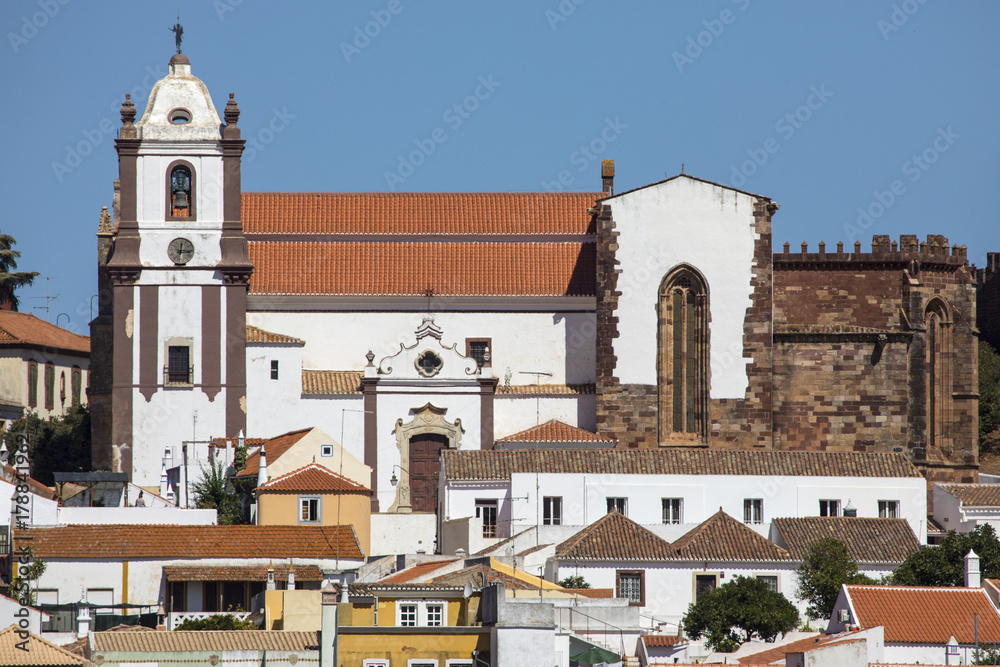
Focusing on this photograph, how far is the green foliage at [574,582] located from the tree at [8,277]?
158ft

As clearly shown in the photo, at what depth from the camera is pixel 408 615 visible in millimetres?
46219

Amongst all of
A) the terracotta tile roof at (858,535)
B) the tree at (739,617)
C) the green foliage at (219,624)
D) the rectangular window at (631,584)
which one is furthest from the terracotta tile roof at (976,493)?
the green foliage at (219,624)

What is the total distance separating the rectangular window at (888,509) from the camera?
66.3 m

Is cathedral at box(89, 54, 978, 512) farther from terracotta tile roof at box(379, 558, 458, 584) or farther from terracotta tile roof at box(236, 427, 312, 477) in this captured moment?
terracotta tile roof at box(379, 558, 458, 584)

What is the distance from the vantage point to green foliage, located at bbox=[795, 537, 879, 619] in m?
57.3

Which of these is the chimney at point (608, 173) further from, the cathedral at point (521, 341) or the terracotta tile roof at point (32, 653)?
the terracotta tile roof at point (32, 653)

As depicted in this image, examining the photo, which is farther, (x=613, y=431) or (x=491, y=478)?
(x=613, y=431)

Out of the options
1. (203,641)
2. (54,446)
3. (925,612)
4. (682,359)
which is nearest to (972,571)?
(925,612)

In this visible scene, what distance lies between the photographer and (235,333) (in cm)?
7050

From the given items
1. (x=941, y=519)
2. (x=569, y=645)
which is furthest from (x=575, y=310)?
(x=569, y=645)

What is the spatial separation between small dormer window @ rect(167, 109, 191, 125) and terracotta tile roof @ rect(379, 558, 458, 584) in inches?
880

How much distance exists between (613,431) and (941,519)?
1159cm

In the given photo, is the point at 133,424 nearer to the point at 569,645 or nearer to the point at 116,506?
the point at 116,506

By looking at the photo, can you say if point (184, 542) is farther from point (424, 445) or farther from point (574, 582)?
point (424, 445)
